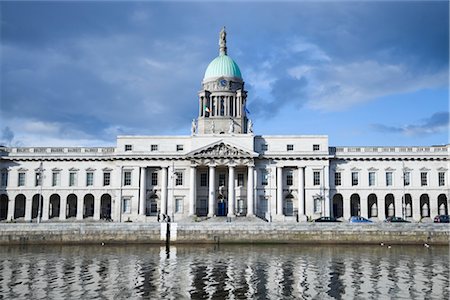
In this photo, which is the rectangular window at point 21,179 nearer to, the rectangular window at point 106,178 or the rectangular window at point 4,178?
the rectangular window at point 4,178

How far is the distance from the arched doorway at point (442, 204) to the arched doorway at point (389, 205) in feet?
21.3

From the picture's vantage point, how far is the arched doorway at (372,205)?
73850mm

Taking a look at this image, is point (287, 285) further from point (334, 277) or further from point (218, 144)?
point (218, 144)

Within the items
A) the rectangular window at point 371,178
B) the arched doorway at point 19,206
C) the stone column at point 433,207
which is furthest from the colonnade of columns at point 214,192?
the arched doorway at point 19,206

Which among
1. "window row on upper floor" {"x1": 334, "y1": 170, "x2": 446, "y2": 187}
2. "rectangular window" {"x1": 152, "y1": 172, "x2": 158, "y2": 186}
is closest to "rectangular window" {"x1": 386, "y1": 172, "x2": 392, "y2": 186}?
"window row on upper floor" {"x1": 334, "y1": 170, "x2": 446, "y2": 187}

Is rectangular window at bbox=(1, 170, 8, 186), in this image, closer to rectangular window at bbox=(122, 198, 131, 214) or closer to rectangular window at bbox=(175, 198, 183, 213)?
rectangular window at bbox=(122, 198, 131, 214)

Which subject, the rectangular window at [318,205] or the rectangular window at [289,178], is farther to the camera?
the rectangular window at [289,178]

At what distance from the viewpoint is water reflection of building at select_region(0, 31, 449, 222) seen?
7056 centimetres

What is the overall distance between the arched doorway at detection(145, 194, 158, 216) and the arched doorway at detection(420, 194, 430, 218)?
125 ft

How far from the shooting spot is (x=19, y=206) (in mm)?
74875

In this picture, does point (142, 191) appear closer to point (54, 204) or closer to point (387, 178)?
point (54, 204)

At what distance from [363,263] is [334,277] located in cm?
678

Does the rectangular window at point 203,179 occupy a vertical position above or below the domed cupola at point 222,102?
below

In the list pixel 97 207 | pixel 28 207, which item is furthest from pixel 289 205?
pixel 28 207
